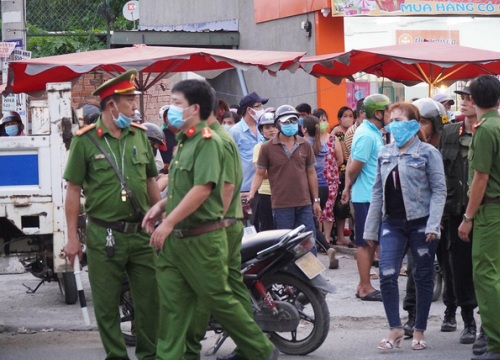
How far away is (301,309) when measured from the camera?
26.2ft

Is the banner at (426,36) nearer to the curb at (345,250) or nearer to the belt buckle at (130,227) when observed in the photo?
the curb at (345,250)

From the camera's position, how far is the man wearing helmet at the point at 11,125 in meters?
11.7

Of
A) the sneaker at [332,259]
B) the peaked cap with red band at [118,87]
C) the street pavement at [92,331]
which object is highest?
the peaked cap with red band at [118,87]

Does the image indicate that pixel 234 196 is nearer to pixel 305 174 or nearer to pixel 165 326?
pixel 165 326

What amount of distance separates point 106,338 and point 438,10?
1295cm

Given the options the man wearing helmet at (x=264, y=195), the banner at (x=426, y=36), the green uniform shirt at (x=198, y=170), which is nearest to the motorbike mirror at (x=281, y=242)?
the green uniform shirt at (x=198, y=170)

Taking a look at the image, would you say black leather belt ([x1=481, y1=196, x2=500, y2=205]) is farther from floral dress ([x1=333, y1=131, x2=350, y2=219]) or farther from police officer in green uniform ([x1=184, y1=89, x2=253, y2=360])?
floral dress ([x1=333, y1=131, x2=350, y2=219])

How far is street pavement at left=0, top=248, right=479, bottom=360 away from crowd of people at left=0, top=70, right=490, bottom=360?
0.20 metres

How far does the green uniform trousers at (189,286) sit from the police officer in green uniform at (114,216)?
0.41 metres

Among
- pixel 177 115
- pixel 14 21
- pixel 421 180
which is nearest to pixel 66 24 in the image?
pixel 14 21

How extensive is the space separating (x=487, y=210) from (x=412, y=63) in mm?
6008

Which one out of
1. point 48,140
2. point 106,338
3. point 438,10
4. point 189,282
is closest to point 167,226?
point 189,282

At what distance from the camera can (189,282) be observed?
659 centimetres

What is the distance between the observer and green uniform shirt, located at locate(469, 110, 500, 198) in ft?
23.9
